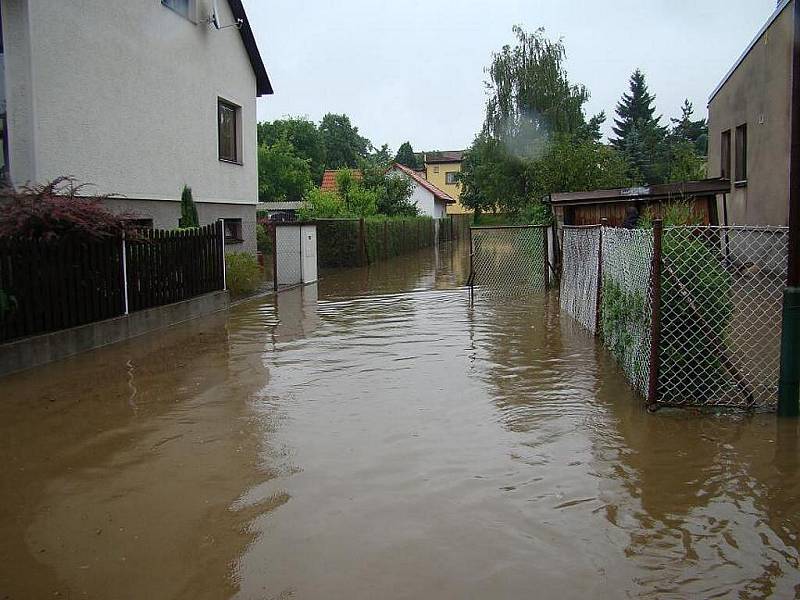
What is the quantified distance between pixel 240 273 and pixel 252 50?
25.4 feet

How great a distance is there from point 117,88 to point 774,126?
14.3 m

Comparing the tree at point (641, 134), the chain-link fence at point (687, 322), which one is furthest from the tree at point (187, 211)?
the tree at point (641, 134)

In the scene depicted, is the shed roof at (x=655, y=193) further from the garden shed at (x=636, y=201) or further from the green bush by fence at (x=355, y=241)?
the green bush by fence at (x=355, y=241)

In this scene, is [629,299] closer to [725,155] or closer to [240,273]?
[240,273]

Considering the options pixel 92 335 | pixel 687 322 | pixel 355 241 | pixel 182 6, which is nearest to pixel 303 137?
pixel 355 241

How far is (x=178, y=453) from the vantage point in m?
6.47

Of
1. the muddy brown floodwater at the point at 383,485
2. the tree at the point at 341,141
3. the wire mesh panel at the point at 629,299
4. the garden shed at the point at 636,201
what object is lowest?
the muddy brown floodwater at the point at 383,485

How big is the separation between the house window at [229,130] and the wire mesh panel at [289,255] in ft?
8.42

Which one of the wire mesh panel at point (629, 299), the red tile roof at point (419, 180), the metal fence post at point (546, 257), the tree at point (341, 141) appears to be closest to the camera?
the wire mesh panel at point (629, 299)

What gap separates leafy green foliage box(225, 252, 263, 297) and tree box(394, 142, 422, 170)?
318 feet

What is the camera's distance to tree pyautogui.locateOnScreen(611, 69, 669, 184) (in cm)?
6456

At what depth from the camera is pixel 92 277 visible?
1170 cm

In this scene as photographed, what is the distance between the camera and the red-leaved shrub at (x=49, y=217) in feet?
34.6

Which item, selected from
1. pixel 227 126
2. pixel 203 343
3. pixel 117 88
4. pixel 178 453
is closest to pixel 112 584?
pixel 178 453
